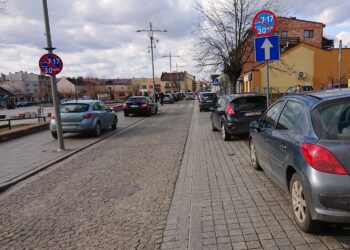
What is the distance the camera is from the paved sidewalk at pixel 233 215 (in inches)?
143

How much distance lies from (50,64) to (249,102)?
6163 millimetres

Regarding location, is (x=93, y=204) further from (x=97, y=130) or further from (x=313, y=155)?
(x=97, y=130)

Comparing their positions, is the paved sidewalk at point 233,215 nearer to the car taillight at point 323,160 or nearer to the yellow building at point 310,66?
the car taillight at point 323,160

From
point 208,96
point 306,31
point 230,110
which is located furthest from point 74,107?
point 306,31

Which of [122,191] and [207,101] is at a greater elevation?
[207,101]

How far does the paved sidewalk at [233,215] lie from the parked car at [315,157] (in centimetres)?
27

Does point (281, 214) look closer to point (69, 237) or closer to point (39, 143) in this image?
point (69, 237)

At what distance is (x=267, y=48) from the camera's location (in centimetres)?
809

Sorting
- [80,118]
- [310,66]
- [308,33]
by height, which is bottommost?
[80,118]

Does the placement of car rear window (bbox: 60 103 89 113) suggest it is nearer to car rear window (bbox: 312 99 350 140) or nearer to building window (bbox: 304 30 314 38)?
car rear window (bbox: 312 99 350 140)

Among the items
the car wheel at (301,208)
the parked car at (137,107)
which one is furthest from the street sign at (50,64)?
the parked car at (137,107)

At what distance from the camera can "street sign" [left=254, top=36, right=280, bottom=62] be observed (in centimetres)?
804

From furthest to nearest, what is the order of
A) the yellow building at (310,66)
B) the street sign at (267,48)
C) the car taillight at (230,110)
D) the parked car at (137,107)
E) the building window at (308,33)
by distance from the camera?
the building window at (308,33) → the yellow building at (310,66) → the parked car at (137,107) → the car taillight at (230,110) → the street sign at (267,48)

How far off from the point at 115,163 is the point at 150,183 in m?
2.25
